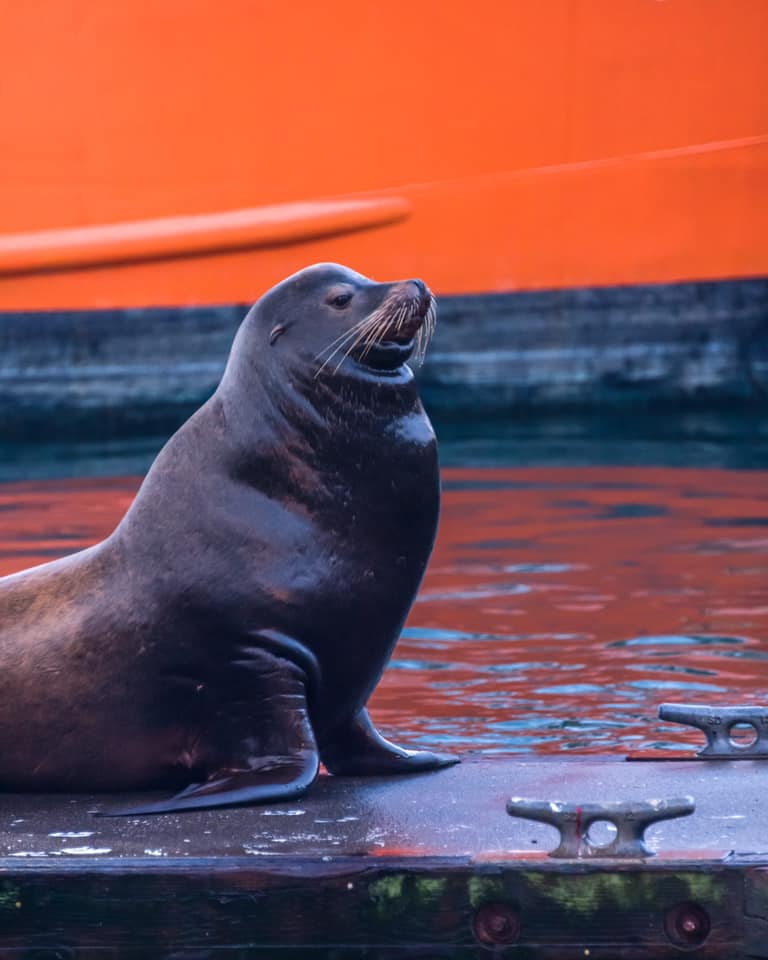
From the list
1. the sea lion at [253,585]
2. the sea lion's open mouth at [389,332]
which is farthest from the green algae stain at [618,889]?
the sea lion's open mouth at [389,332]

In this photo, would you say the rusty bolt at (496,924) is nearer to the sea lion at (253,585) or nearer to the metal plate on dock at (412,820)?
the metal plate on dock at (412,820)

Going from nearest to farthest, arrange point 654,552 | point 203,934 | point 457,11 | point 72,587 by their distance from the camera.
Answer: point 203,934, point 72,587, point 654,552, point 457,11

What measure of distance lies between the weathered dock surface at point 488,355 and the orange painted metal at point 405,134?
0.50ft

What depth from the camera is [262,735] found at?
12.3ft

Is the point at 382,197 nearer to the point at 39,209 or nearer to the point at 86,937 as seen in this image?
the point at 39,209

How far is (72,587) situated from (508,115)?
9.54m

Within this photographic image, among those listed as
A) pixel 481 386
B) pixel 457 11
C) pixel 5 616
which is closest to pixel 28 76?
pixel 457 11

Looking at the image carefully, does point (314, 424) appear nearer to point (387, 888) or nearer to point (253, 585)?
point (253, 585)

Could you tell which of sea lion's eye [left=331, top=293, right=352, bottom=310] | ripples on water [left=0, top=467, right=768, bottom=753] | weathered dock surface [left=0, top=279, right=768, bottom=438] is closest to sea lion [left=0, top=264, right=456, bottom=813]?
sea lion's eye [left=331, top=293, right=352, bottom=310]

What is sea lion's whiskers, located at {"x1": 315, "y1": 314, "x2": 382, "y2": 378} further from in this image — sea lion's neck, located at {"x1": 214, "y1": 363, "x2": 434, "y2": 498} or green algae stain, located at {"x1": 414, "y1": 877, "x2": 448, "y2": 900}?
green algae stain, located at {"x1": 414, "y1": 877, "x2": 448, "y2": 900}

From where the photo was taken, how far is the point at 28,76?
13.0 m

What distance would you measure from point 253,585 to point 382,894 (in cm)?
73

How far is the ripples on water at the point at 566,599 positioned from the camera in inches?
229

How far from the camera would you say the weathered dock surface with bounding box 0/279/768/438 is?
13.0 m
